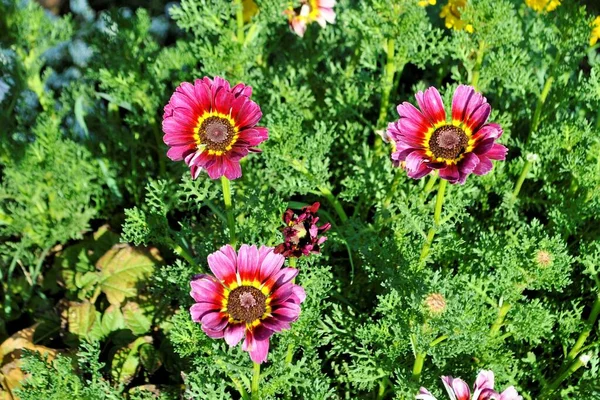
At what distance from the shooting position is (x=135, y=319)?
2.40m

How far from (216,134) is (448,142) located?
0.51 metres

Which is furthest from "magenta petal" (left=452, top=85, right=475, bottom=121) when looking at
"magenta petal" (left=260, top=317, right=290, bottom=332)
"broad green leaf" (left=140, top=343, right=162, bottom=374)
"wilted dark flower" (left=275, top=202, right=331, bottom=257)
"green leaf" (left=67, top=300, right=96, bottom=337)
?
"green leaf" (left=67, top=300, right=96, bottom=337)

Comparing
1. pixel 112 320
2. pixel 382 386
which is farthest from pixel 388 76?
pixel 112 320

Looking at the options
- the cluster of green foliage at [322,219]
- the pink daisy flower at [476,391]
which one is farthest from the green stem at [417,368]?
the pink daisy flower at [476,391]

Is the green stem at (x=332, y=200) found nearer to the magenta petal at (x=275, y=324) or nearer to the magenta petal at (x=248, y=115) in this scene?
the magenta petal at (x=248, y=115)

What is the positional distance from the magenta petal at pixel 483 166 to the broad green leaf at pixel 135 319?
1.26 metres

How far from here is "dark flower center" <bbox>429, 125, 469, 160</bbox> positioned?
A: 166 centimetres

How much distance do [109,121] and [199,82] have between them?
1294 mm

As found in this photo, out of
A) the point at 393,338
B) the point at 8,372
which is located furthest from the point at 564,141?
the point at 8,372

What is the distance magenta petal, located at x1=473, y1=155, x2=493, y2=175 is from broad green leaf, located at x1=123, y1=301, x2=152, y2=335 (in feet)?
4.12

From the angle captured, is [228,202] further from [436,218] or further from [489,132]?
[489,132]

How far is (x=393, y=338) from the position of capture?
1938 mm

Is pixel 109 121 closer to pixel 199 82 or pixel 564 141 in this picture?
pixel 199 82

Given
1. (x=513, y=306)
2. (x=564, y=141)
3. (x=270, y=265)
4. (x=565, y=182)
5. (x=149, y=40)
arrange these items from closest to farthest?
(x=270, y=265) → (x=513, y=306) → (x=564, y=141) → (x=565, y=182) → (x=149, y=40)
